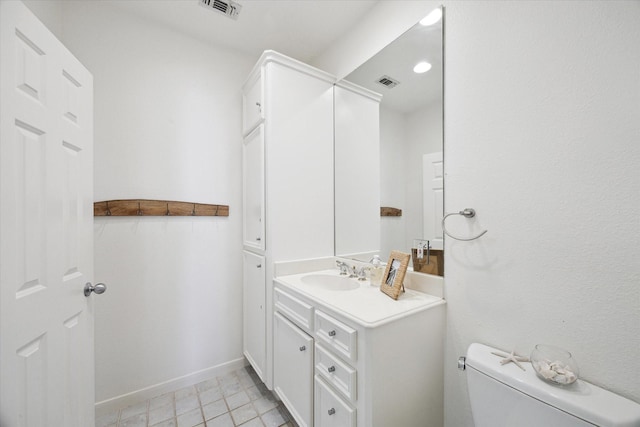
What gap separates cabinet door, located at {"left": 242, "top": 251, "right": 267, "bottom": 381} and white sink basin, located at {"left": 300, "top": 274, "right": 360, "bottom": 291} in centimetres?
32

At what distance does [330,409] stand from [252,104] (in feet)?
6.37

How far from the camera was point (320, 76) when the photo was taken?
1864 millimetres

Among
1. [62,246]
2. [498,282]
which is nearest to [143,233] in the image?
[62,246]

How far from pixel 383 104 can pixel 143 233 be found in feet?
5.94

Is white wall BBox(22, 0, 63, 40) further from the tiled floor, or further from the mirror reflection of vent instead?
the tiled floor

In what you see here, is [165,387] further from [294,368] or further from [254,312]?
[294,368]

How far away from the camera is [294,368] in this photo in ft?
4.53

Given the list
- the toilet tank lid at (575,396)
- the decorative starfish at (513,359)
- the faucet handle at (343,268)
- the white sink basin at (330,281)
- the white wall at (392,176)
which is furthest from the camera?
the faucet handle at (343,268)

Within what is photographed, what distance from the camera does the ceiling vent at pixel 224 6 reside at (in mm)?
1638

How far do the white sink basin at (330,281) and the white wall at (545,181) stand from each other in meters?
0.58

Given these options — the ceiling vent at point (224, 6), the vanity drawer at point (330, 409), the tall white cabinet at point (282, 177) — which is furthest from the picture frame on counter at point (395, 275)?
the ceiling vent at point (224, 6)

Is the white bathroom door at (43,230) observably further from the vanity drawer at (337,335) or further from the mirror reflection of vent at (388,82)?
the mirror reflection of vent at (388,82)

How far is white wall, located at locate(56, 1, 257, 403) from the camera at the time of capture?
1645mm

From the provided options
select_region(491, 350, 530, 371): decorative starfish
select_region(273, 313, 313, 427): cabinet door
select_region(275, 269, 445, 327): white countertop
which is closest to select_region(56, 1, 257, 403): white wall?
select_region(273, 313, 313, 427): cabinet door
